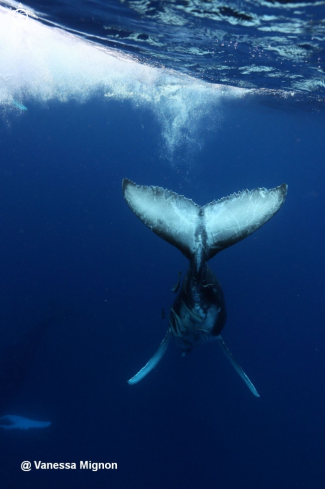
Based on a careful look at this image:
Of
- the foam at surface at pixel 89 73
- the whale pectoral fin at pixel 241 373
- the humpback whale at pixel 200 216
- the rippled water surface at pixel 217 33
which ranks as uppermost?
the foam at surface at pixel 89 73

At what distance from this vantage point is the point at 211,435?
17.7m

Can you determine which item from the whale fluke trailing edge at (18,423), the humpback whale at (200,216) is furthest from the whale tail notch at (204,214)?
the whale fluke trailing edge at (18,423)

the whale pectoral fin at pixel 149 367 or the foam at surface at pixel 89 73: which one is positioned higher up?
the foam at surface at pixel 89 73

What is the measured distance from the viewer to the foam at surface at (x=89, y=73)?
17.5 m

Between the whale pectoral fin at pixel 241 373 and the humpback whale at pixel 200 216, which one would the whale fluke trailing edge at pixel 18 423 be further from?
the humpback whale at pixel 200 216

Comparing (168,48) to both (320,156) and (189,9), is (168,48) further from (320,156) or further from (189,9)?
(320,156)

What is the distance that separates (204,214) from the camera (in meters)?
5.24

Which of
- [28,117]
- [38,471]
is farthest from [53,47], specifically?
[28,117]

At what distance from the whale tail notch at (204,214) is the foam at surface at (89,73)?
1438cm

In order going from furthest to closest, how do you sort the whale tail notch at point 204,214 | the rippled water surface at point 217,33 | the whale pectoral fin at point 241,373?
1. the rippled water surface at point 217,33
2. the whale pectoral fin at point 241,373
3. the whale tail notch at point 204,214

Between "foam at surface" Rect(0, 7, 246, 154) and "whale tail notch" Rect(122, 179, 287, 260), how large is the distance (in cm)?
1438

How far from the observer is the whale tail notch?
490 cm

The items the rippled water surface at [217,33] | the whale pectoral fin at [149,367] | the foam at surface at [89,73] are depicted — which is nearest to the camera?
the whale pectoral fin at [149,367]

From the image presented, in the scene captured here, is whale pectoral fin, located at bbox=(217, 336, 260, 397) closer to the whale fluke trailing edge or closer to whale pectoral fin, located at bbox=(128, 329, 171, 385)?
whale pectoral fin, located at bbox=(128, 329, 171, 385)
